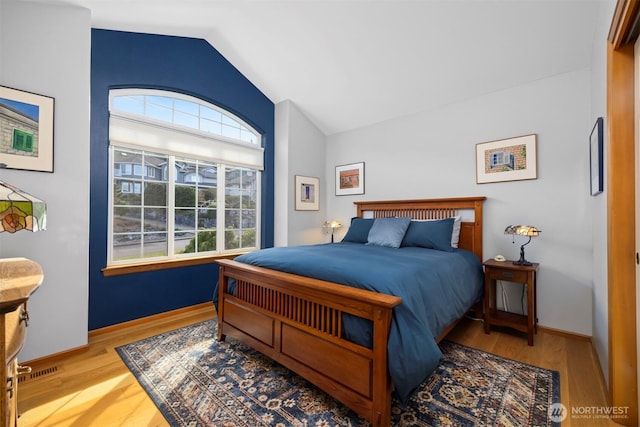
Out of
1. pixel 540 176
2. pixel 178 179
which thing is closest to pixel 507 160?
pixel 540 176

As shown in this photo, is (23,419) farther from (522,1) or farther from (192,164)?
(522,1)

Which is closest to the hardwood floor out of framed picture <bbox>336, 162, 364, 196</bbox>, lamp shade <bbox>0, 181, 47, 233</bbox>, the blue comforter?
the blue comforter

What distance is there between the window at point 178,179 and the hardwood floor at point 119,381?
0.94m

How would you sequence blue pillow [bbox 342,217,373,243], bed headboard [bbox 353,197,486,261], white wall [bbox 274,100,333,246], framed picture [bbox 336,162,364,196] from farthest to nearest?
framed picture [bbox 336,162,364,196]
white wall [bbox 274,100,333,246]
blue pillow [bbox 342,217,373,243]
bed headboard [bbox 353,197,486,261]

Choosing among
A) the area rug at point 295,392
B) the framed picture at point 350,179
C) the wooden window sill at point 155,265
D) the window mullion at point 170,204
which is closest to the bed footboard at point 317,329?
the area rug at point 295,392

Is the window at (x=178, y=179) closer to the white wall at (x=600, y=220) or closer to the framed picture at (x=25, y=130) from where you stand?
the framed picture at (x=25, y=130)

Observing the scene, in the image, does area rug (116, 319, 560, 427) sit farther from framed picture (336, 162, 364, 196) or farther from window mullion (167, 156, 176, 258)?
framed picture (336, 162, 364, 196)

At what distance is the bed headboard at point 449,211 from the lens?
10.0 feet

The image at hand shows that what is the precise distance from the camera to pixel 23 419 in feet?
5.15

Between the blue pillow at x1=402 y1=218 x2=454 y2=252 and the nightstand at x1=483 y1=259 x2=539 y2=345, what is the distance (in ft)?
1.35

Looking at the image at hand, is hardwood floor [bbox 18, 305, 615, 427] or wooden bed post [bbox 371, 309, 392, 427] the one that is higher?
wooden bed post [bbox 371, 309, 392, 427]

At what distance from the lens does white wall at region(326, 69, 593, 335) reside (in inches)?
100

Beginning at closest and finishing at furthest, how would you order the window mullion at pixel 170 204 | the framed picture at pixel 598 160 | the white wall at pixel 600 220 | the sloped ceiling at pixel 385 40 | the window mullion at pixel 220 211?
the white wall at pixel 600 220 < the framed picture at pixel 598 160 < the sloped ceiling at pixel 385 40 < the window mullion at pixel 170 204 < the window mullion at pixel 220 211

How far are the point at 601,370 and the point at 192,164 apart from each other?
4114mm
